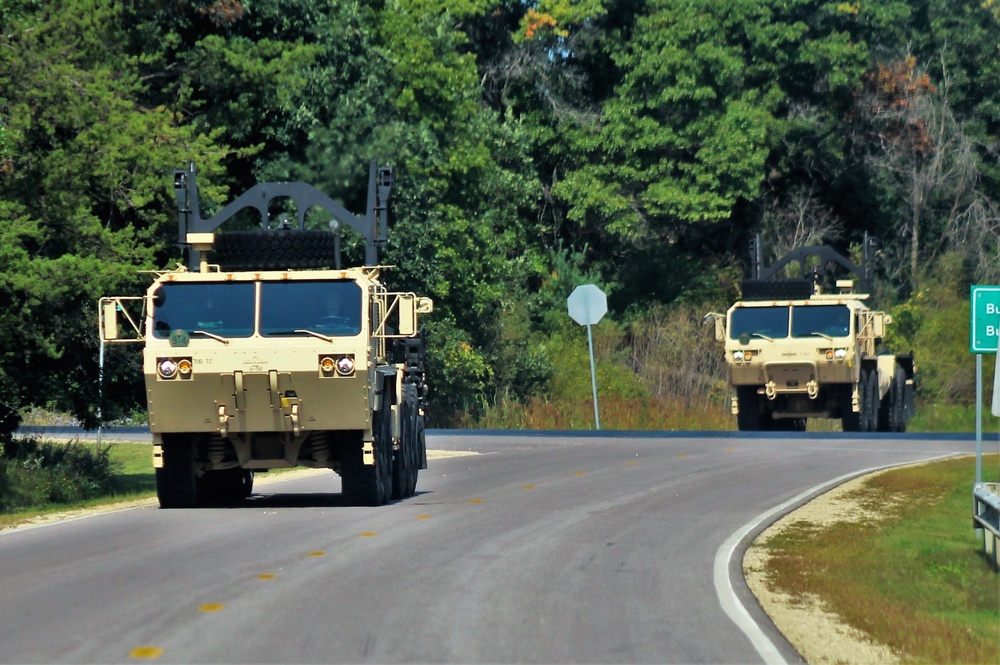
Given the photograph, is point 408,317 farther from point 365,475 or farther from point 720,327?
point 720,327

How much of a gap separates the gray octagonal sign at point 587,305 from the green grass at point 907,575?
2216 centimetres

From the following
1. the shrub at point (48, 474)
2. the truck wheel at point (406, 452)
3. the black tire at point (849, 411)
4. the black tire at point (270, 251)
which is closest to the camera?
the black tire at point (270, 251)

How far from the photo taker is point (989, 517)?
14906 mm

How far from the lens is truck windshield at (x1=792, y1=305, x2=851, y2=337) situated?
3456cm

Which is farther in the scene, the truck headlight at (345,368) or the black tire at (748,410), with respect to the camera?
the black tire at (748,410)

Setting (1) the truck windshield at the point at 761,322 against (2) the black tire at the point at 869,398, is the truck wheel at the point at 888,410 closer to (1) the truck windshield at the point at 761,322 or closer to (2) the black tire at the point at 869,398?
(2) the black tire at the point at 869,398

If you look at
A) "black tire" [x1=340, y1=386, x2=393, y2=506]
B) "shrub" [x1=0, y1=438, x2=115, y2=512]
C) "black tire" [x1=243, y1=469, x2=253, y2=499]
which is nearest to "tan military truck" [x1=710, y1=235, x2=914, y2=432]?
"shrub" [x1=0, y1=438, x2=115, y2=512]

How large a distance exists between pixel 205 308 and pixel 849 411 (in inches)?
779

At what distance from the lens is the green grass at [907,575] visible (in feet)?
35.7

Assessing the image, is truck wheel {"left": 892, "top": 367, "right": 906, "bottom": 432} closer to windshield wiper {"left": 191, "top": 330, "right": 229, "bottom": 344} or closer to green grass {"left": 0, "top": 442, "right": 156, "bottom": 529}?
green grass {"left": 0, "top": 442, "right": 156, "bottom": 529}

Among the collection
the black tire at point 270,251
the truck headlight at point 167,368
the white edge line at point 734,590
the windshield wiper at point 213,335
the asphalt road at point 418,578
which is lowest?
the white edge line at point 734,590

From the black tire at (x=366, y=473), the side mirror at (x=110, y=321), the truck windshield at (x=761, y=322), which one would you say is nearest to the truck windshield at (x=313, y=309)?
the black tire at (x=366, y=473)

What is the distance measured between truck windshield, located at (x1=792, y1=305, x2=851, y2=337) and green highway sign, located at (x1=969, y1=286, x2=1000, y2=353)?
18232 mm

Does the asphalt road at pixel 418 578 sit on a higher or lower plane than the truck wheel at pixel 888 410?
lower
